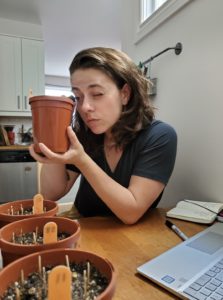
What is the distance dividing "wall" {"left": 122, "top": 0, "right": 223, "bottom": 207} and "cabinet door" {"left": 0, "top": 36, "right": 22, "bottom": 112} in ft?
7.70

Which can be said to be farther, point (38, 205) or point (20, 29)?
point (20, 29)

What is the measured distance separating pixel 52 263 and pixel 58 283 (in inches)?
3.9

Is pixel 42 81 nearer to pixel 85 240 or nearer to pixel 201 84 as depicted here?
pixel 201 84

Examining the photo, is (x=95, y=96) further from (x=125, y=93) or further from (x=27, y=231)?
(x=27, y=231)

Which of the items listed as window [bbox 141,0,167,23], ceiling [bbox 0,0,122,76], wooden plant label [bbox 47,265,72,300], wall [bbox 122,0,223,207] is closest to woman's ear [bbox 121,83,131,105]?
wall [bbox 122,0,223,207]

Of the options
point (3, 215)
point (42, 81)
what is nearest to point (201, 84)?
point (3, 215)

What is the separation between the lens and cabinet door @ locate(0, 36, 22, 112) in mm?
3162

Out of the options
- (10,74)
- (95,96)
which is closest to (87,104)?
(95,96)

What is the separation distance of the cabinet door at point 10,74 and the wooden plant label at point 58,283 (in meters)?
3.26

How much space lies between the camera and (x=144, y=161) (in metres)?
0.85

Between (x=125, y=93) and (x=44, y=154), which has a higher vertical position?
(x=125, y=93)

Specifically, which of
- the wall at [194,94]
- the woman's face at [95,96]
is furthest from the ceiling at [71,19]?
the woman's face at [95,96]

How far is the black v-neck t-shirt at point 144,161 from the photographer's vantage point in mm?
836

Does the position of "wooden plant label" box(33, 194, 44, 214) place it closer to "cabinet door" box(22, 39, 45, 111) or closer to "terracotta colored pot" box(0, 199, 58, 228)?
"terracotta colored pot" box(0, 199, 58, 228)
